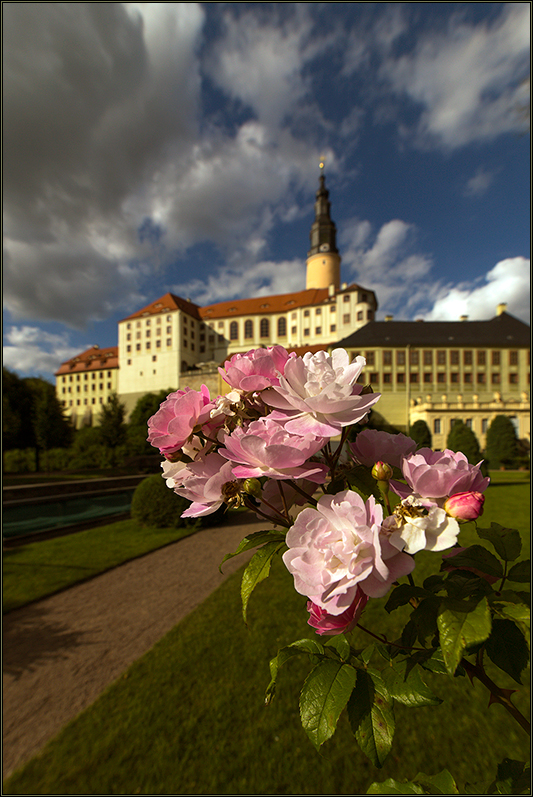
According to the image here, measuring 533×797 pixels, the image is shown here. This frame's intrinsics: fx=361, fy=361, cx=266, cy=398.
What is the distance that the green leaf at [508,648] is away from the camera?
0.74 meters

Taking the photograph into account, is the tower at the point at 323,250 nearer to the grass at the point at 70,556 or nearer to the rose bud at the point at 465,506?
the grass at the point at 70,556

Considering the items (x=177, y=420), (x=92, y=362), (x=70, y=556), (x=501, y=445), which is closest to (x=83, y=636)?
(x=70, y=556)

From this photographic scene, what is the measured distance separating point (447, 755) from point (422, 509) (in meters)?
4.07

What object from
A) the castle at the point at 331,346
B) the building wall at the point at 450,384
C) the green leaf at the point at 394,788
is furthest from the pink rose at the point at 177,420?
the building wall at the point at 450,384

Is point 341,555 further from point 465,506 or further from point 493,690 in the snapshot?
A: point 493,690

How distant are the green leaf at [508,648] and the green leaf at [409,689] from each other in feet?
0.63

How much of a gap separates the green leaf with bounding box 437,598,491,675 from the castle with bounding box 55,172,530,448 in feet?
69.5

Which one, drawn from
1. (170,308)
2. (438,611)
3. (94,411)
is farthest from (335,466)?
(94,411)

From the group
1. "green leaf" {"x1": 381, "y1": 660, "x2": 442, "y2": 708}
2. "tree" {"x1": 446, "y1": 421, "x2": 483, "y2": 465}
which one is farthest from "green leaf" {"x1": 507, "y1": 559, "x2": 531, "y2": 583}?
"tree" {"x1": 446, "y1": 421, "x2": 483, "y2": 465}

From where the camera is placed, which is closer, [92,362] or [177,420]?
[177,420]

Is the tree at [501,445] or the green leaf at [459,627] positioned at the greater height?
the green leaf at [459,627]

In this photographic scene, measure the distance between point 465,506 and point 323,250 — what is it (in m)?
69.9

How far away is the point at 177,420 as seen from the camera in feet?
2.82

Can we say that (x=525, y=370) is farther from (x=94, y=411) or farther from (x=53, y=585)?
(x=94, y=411)
